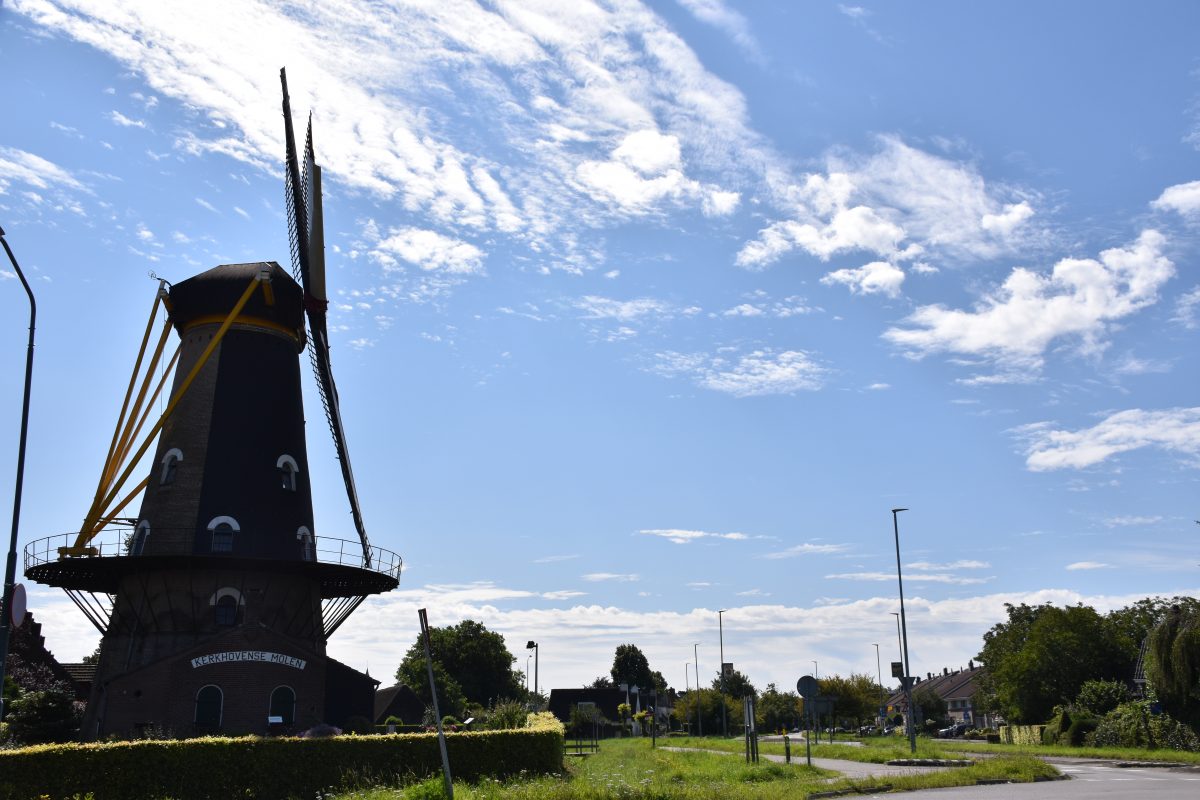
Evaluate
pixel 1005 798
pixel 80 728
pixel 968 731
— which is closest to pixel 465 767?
pixel 1005 798

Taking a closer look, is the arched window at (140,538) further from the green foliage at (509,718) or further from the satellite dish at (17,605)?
the satellite dish at (17,605)

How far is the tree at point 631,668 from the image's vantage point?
145m

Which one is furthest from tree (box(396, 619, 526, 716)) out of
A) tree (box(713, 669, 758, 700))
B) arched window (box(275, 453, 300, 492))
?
arched window (box(275, 453, 300, 492))

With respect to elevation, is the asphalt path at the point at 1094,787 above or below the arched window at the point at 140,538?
below

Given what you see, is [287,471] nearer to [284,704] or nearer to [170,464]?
[170,464]

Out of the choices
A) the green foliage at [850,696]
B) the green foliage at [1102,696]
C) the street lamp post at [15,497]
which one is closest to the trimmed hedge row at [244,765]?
the street lamp post at [15,497]

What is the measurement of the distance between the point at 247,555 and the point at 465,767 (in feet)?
44.9

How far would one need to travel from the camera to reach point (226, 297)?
3712 centimetres

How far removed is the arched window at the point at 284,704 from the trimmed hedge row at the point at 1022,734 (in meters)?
40.6

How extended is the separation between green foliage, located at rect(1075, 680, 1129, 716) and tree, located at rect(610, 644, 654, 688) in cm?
9605

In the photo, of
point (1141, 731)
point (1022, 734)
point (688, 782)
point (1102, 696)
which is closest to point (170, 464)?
point (688, 782)

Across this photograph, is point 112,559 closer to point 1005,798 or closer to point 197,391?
point 197,391

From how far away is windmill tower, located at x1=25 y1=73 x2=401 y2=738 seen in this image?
32.7 meters

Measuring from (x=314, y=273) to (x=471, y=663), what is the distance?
62.4m
